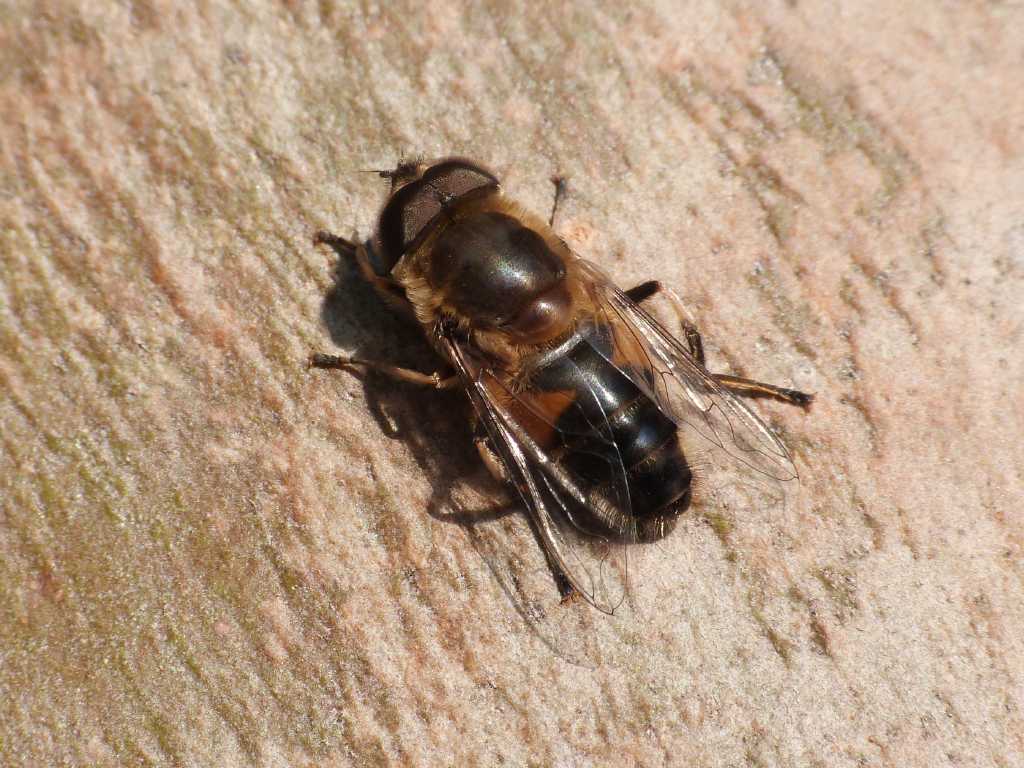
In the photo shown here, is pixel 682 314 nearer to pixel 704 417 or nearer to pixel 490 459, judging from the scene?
pixel 704 417

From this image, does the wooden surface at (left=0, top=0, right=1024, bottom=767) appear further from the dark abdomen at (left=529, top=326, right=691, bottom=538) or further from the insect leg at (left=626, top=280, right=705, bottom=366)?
the dark abdomen at (left=529, top=326, right=691, bottom=538)

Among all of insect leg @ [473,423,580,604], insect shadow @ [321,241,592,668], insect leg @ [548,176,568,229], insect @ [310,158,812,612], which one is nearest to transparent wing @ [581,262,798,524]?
insect @ [310,158,812,612]

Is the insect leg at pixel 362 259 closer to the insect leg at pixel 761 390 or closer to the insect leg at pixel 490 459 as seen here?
the insect leg at pixel 490 459

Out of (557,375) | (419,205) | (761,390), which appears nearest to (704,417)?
(761,390)

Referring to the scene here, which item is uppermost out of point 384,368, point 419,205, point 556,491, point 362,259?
point 419,205

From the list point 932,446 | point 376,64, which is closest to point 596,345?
point 932,446

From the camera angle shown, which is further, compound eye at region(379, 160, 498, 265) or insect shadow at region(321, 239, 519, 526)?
compound eye at region(379, 160, 498, 265)

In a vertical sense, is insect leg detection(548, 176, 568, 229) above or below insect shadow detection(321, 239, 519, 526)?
above
